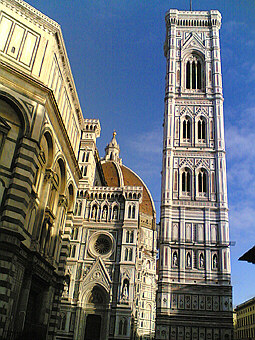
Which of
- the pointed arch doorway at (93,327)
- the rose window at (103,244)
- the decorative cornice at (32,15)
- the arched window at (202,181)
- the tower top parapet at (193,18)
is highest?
the tower top parapet at (193,18)

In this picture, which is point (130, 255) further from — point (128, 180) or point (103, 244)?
point (128, 180)

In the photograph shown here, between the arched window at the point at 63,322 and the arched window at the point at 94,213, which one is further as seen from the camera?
the arched window at the point at 94,213

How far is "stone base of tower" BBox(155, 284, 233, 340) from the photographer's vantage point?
1235 inches

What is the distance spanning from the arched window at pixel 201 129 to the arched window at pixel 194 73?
4838mm

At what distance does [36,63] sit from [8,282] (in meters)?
10.3

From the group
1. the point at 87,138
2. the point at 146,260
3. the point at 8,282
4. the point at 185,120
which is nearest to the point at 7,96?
the point at 8,282

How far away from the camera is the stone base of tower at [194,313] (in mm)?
31359

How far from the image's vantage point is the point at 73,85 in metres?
23.5

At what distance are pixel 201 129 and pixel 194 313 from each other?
19.4 m

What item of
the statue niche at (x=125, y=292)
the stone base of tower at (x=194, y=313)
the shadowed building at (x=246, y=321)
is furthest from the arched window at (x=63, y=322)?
the shadowed building at (x=246, y=321)

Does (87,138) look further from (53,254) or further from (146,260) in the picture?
(146,260)

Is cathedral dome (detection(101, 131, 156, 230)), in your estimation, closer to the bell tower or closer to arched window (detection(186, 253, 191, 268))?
the bell tower

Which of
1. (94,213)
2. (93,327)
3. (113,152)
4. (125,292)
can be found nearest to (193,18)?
(94,213)

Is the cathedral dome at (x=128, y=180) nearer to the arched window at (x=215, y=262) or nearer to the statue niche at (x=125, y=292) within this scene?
the arched window at (x=215, y=262)
